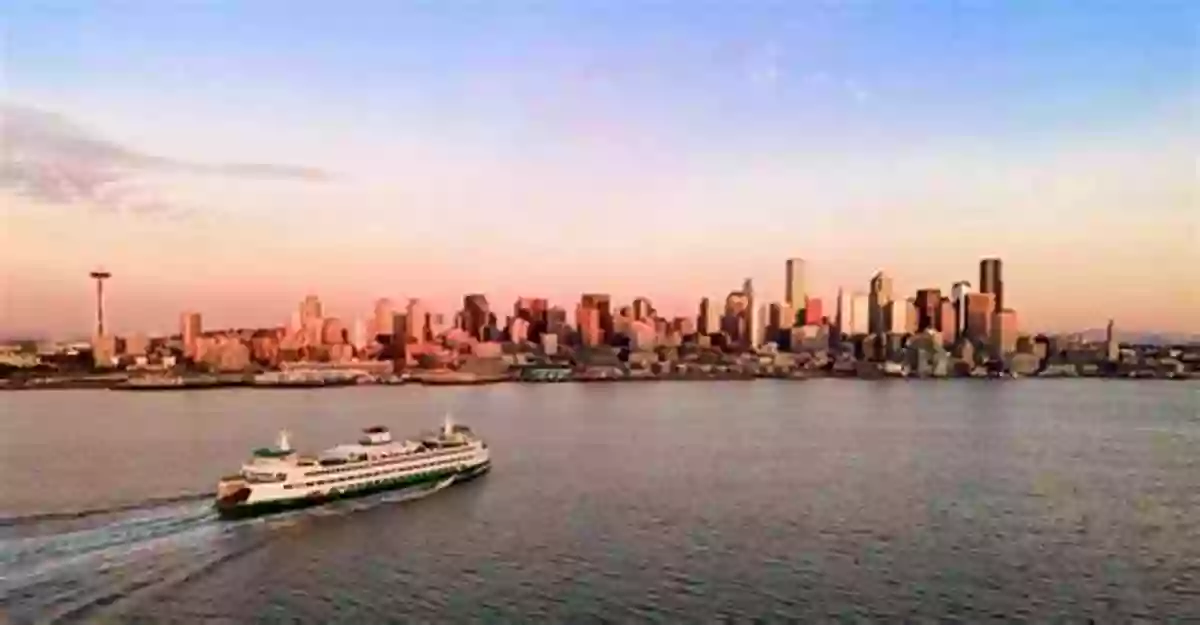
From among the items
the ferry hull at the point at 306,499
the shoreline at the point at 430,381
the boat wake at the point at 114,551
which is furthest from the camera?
the shoreline at the point at 430,381

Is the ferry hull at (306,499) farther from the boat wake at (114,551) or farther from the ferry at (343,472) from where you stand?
the boat wake at (114,551)

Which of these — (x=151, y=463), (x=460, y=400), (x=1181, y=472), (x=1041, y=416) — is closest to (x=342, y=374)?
(x=460, y=400)

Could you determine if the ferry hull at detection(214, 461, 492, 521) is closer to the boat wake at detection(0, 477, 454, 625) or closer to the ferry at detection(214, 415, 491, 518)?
the ferry at detection(214, 415, 491, 518)

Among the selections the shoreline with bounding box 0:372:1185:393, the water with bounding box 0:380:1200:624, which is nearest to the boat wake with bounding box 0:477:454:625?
the water with bounding box 0:380:1200:624

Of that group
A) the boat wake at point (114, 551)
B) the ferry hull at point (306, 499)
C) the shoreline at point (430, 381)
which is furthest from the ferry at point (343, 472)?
the shoreline at point (430, 381)

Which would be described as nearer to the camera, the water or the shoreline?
the water

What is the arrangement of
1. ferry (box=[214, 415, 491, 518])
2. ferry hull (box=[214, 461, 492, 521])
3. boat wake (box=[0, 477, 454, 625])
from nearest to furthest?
1. boat wake (box=[0, 477, 454, 625])
2. ferry hull (box=[214, 461, 492, 521])
3. ferry (box=[214, 415, 491, 518])

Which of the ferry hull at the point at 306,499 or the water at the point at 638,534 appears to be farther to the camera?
the ferry hull at the point at 306,499

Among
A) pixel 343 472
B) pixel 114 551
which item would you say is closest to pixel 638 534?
pixel 343 472
